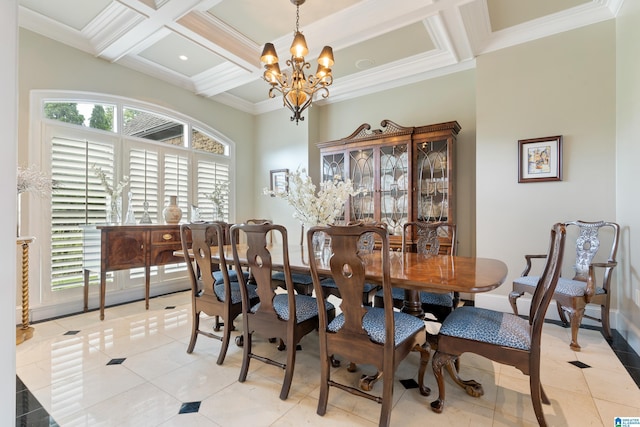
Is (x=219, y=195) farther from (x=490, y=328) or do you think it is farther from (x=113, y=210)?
(x=490, y=328)

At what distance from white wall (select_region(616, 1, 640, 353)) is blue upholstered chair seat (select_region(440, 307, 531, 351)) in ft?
5.30

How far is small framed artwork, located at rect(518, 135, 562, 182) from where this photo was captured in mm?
3031

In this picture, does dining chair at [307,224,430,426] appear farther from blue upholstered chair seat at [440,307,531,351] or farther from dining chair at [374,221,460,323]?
dining chair at [374,221,460,323]

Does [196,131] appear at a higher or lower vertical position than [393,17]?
lower

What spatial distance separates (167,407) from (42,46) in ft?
12.2

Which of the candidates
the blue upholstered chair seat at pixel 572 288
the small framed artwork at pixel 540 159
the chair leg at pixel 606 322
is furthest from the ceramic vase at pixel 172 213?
the chair leg at pixel 606 322

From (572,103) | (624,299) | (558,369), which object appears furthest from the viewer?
(572,103)

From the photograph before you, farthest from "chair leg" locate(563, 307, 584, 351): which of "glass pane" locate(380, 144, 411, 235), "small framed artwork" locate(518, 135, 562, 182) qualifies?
"glass pane" locate(380, 144, 411, 235)

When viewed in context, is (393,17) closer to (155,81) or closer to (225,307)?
(225,307)

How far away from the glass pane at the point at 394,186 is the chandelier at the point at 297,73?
1.61 m

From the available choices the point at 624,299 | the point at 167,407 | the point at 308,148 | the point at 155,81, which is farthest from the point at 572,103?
the point at 155,81

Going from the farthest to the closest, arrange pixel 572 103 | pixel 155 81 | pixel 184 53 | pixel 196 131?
pixel 196 131, pixel 155 81, pixel 184 53, pixel 572 103

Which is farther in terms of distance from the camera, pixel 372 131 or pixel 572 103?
pixel 372 131

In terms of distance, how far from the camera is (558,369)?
213 cm
